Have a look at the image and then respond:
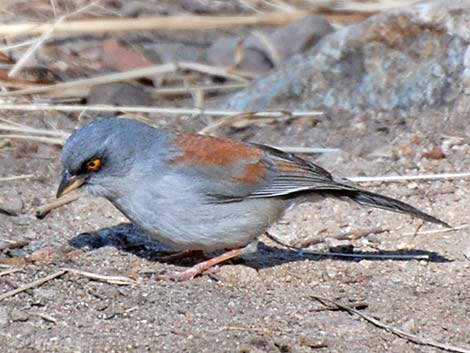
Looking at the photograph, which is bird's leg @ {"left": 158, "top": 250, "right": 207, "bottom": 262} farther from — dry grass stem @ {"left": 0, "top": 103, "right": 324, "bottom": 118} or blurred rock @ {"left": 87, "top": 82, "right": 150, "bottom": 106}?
blurred rock @ {"left": 87, "top": 82, "right": 150, "bottom": 106}

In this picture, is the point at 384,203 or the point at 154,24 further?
the point at 154,24

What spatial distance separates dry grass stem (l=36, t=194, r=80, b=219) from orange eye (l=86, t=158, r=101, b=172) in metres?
1.10

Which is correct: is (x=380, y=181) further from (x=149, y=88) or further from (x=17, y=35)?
(x=17, y=35)

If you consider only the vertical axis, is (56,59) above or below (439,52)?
below

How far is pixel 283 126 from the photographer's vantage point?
8203 mm

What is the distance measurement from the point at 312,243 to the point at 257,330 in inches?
57.0

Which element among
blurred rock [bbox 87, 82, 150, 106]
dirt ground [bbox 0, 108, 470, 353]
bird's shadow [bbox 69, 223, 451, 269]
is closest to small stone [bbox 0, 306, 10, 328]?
dirt ground [bbox 0, 108, 470, 353]

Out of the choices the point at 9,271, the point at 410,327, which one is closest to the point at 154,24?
the point at 9,271

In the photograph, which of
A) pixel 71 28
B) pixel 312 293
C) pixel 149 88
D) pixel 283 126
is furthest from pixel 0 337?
pixel 71 28

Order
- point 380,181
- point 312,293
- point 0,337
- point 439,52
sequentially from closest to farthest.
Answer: point 0,337
point 312,293
point 380,181
point 439,52

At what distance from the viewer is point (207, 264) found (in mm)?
6035

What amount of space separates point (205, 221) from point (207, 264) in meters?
0.33

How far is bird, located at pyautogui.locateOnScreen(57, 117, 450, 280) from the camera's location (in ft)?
18.8

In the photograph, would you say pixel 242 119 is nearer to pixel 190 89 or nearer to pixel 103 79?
pixel 190 89
